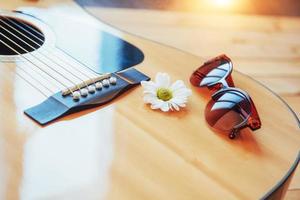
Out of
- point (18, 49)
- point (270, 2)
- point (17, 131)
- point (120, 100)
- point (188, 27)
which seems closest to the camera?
point (17, 131)

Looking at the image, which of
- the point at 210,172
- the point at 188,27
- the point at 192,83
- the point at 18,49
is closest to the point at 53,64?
the point at 18,49

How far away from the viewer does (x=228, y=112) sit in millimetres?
811

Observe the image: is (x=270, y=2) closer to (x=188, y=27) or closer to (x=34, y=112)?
(x=188, y=27)

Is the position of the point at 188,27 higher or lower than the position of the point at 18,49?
lower

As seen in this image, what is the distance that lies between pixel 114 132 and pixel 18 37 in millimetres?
366

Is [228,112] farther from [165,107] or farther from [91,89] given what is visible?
[91,89]

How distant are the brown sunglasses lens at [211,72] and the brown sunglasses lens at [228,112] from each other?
0.07 m

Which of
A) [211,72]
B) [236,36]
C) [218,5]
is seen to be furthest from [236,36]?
[211,72]

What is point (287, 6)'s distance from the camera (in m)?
2.12

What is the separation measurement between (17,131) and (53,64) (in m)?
0.19

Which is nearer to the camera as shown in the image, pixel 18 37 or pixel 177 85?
pixel 177 85

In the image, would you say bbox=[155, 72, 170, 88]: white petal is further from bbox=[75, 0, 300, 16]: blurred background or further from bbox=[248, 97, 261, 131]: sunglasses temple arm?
bbox=[75, 0, 300, 16]: blurred background

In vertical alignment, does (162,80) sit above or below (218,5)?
above

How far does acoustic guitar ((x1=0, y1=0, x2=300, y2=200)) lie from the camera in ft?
2.22
